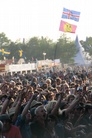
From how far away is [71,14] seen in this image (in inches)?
1722

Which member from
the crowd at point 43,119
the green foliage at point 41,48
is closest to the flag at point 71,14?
the crowd at point 43,119

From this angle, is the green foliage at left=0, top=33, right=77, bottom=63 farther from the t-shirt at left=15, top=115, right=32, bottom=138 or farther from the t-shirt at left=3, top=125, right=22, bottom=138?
the t-shirt at left=3, top=125, right=22, bottom=138

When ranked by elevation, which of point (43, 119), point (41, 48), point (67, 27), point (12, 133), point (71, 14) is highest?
point (12, 133)

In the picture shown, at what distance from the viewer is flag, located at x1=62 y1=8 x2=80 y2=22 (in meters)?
43.1

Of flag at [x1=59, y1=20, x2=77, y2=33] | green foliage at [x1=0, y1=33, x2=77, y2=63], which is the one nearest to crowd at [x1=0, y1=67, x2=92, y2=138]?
flag at [x1=59, y1=20, x2=77, y2=33]

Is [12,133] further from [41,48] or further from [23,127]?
[41,48]

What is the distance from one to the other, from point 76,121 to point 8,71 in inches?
1656

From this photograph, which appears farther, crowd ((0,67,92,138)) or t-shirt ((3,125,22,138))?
crowd ((0,67,92,138))

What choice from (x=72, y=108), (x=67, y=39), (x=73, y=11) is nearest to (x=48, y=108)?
(x=72, y=108)

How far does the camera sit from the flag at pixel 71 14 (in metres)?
43.1

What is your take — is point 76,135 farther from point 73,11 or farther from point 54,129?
point 73,11

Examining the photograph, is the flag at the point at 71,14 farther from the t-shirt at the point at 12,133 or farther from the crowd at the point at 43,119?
the t-shirt at the point at 12,133

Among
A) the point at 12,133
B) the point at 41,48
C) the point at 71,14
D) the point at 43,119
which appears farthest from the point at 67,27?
→ the point at 41,48

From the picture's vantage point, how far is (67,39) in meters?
125
